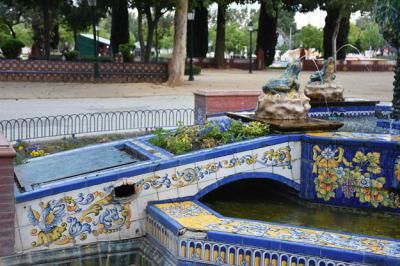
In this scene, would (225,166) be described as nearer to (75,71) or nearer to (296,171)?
(296,171)

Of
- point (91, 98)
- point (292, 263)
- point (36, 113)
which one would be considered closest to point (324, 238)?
point (292, 263)

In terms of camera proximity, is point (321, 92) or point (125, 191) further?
point (321, 92)

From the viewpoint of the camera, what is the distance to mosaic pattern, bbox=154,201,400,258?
5.06m

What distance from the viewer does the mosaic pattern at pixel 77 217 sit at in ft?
19.3

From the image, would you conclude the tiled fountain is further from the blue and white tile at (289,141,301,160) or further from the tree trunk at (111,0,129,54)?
the tree trunk at (111,0,129,54)

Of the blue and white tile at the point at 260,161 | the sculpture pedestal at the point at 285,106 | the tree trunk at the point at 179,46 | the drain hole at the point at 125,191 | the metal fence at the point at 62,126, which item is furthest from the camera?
the tree trunk at the point at 179,46

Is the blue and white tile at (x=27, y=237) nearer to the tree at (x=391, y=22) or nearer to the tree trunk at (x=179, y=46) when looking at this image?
the tree at (x=391, y=22)

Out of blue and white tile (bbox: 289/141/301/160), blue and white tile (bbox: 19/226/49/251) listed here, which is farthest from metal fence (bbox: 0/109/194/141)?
blue and white tile (bbox: 19/226/49/251)

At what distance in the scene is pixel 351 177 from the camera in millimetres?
7070

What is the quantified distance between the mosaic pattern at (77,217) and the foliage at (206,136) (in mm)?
1288

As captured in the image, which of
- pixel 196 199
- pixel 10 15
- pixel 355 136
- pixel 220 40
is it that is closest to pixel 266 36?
pixel 220 40

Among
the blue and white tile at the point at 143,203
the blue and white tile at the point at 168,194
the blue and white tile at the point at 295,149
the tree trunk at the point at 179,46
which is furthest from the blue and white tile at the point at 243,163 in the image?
the tree trunk at the point at 179,46

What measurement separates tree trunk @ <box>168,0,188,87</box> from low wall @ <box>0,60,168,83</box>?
54.1 inches

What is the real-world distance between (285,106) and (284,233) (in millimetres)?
3137
